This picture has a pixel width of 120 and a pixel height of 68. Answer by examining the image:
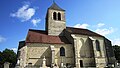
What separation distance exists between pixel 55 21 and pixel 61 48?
7391 millimetres

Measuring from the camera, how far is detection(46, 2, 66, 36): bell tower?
29395 mm

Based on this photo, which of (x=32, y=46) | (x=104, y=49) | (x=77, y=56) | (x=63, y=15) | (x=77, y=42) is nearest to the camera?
(x=32, y=46)

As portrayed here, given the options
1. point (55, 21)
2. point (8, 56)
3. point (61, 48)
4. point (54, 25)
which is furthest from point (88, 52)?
point (8, 56)

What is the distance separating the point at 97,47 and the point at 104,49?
1867mm

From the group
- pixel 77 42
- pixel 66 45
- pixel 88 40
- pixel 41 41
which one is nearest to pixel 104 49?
pixel 88 40

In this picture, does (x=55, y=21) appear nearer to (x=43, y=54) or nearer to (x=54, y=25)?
(x=54, y=25)

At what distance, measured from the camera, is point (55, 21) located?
30344mm

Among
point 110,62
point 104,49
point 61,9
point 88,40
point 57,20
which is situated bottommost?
point 110,62

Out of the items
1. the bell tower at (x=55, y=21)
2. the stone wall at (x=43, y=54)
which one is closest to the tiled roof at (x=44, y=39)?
the stone wall at (x=43, y=54)

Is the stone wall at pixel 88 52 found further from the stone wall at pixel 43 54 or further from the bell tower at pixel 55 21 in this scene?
the bell tower at pixel 55 21

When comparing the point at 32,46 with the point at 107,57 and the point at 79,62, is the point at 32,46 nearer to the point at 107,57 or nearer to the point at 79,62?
the point at 79,62

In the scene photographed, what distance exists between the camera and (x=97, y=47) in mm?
28844

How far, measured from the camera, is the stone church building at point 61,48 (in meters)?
23.4

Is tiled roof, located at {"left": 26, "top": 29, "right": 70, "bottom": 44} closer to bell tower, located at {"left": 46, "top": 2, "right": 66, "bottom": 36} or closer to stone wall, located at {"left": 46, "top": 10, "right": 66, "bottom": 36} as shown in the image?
stone wall, located at {"left": 46, "top": 10, "right": 66, "bottom": 36}
